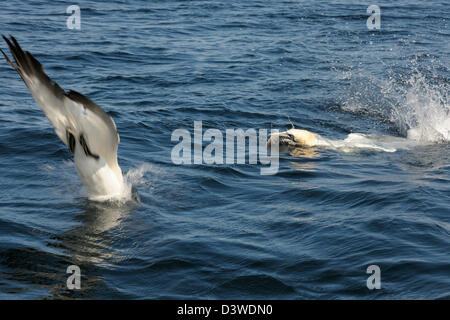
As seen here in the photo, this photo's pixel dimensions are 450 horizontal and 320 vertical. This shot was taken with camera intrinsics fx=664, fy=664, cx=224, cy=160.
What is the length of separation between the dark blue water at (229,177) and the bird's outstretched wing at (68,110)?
3.31ft

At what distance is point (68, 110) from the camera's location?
21.7 ft

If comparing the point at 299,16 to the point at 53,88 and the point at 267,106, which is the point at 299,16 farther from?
the point at 53,88

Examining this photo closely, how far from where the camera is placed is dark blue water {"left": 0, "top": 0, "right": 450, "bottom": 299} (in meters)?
6.25

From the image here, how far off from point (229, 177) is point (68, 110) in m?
3.33

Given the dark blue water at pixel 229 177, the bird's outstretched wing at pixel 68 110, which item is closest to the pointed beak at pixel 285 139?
the dark blue water at pixel 229 177

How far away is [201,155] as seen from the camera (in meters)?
10.5

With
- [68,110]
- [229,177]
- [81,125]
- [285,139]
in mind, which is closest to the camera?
[68,110]

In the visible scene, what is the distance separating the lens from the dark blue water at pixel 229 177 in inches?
246

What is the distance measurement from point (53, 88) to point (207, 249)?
88.1 inches

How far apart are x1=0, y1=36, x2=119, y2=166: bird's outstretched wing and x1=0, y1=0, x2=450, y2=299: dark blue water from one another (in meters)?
1.01

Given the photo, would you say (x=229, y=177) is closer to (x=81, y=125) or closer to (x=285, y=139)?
(x=285, y=139)

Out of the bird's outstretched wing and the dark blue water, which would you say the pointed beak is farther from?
the bird's outstretched wing

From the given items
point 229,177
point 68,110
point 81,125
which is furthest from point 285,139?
point 68,110

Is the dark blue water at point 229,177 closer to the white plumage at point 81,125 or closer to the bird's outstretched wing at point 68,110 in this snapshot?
the white plumage at point 81,125
